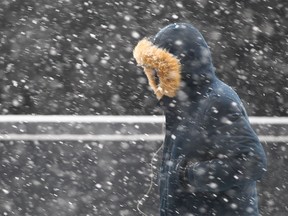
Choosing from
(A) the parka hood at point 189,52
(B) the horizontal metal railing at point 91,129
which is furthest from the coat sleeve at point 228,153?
(B) the horizontal metal railing at point 91,129

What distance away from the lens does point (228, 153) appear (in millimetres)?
2992

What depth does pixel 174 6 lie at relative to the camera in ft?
20.5

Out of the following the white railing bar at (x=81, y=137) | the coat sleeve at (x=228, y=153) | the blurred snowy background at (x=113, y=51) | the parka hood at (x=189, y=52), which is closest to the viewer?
the coat sleeve at (x=228, y=153)

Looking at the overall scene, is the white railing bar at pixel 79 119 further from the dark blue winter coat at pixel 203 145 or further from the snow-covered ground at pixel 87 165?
the dark blue winter coat at pixel 203 145

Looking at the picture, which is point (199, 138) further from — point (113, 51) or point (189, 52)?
point (113, 51)

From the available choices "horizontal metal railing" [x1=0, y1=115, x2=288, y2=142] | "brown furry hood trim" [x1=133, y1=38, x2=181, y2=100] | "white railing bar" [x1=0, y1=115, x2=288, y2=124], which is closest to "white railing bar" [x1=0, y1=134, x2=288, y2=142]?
"horizontal metal railing" [x1=0, y1=115, x2=288, y2=142]

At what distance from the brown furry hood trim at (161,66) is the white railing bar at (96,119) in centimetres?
254

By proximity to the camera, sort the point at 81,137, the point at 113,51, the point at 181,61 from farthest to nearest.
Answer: the point at 113,51 < the point at 81,137 < the point at 181,61

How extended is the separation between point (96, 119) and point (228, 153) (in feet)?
10.0

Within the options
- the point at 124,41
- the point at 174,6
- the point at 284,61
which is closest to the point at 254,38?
the point at 284,61

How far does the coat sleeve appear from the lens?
2959 mm

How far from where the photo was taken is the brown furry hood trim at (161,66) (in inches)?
125

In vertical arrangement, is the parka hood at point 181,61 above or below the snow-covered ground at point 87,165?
above

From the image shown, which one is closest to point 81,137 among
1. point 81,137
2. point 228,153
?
point 81,137
